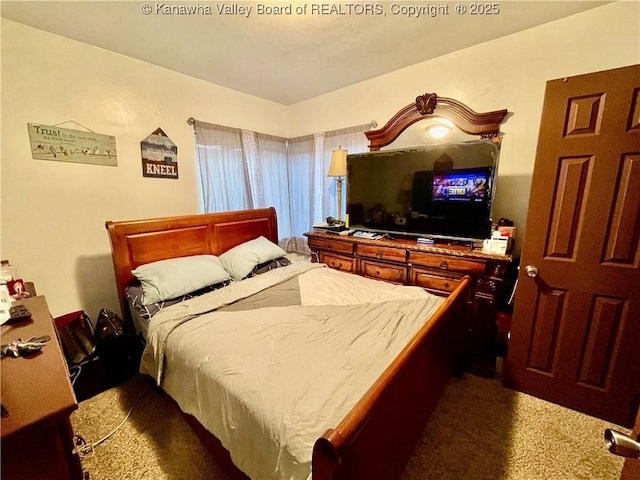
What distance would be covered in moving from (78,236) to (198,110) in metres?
1.66

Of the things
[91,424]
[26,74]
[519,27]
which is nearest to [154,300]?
[91,424]

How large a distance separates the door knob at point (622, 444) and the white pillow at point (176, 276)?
222 cm

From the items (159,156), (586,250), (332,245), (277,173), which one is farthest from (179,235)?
(586,250)

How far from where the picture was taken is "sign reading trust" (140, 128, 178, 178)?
2543 mm

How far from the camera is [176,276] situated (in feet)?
6.91

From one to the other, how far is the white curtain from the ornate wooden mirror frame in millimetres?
314

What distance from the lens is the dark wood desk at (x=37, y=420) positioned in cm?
74

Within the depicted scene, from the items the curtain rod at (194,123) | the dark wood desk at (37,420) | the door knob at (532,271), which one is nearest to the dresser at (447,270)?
the door knob at (532,271)

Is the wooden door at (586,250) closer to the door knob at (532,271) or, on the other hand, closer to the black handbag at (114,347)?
the door knob at (532,271)

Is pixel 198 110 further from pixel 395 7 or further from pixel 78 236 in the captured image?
pixel 395 7

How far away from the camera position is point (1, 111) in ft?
6.15

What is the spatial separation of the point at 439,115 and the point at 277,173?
2.08 m

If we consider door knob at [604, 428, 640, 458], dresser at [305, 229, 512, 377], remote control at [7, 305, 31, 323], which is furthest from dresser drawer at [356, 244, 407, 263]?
remote control at [7, 305, 31, 323]

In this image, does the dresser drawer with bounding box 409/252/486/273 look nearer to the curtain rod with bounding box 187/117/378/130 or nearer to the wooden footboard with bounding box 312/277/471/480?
the wooden footboard with bounding box 312/277/471/480
